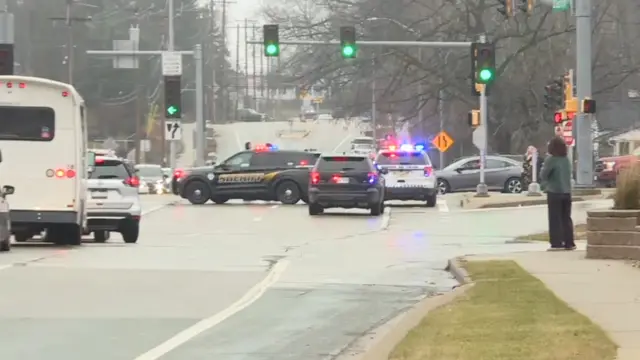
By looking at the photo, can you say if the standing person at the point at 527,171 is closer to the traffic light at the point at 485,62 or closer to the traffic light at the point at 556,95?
the traffic light at the point at 556,95

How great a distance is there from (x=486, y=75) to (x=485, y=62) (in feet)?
1.29

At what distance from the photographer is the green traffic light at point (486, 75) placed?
119ft

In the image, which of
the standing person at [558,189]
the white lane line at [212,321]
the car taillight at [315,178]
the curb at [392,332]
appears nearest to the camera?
the curb at [392,332]

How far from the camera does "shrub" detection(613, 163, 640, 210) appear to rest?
56.6ft

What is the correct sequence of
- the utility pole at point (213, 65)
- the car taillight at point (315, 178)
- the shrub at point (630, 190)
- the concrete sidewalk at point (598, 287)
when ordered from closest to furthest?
the concrete sidewalk at point (598, 287) < the shrub at point (630, 190) < the car taillight at point (315, 178) < the utility pole at point (213, 65)

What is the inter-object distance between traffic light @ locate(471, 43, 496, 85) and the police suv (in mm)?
3068

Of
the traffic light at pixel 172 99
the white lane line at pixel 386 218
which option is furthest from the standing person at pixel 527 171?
the traffic light at pixel 172 99

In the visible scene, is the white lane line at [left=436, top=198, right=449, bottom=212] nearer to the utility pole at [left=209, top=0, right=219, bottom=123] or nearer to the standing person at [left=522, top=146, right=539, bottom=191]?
the standing person at [left=522, top=146, right=539, bottom=191]

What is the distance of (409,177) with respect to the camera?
3709 centimetres

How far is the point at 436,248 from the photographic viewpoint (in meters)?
22.3

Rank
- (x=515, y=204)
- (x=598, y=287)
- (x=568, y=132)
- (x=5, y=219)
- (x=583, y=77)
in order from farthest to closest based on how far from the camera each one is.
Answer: (x=568, y=132)
(x=583, y=77)
(x=515, y=204)
(x=5, y=219)
(x=598, y=287)

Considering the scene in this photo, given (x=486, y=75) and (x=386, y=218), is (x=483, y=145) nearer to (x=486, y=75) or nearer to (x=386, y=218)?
(x=486, y=75)

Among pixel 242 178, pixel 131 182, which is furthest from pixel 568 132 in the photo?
pixel 131 182

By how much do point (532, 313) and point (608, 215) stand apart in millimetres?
6165
